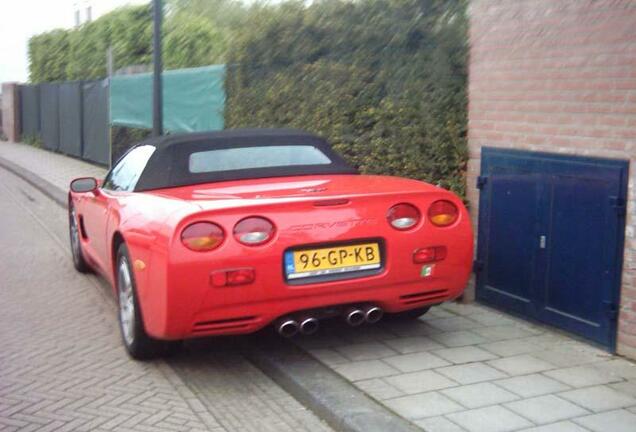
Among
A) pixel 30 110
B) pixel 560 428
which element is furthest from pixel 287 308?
pixel 30 110

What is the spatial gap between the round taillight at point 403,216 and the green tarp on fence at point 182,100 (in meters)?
7.38

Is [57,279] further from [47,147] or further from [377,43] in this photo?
[47,147]

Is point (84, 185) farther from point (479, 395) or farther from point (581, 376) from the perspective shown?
point (581, 376)

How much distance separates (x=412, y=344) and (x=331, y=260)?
3.17ft

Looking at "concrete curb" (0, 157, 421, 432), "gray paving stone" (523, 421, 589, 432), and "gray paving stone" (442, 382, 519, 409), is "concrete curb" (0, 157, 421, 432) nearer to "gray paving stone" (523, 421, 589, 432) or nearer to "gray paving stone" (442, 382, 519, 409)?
"gray paving stone" (442, 382, 519, 409)

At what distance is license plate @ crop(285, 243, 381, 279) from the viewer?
502 centimetres

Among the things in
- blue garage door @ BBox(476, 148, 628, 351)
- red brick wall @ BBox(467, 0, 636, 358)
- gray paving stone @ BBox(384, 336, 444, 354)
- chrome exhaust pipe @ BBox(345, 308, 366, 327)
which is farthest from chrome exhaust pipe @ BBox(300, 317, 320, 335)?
red brick wall @ BBox(467, 0, 636, 358)

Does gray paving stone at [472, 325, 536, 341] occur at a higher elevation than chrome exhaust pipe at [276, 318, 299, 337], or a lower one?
lower

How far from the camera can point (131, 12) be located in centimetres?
2384

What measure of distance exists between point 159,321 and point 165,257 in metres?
0.41

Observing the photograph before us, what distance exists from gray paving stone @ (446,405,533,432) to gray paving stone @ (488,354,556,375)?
25.6 inches

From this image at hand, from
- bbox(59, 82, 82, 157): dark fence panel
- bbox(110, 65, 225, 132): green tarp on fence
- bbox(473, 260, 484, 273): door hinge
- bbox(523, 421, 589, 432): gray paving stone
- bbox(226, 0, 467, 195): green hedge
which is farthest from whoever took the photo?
bbox(59, 82, 82, 157): dark fence panel

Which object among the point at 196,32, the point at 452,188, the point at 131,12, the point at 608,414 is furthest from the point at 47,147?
the point at 608,414

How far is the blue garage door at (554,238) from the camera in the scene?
17.5 ft
